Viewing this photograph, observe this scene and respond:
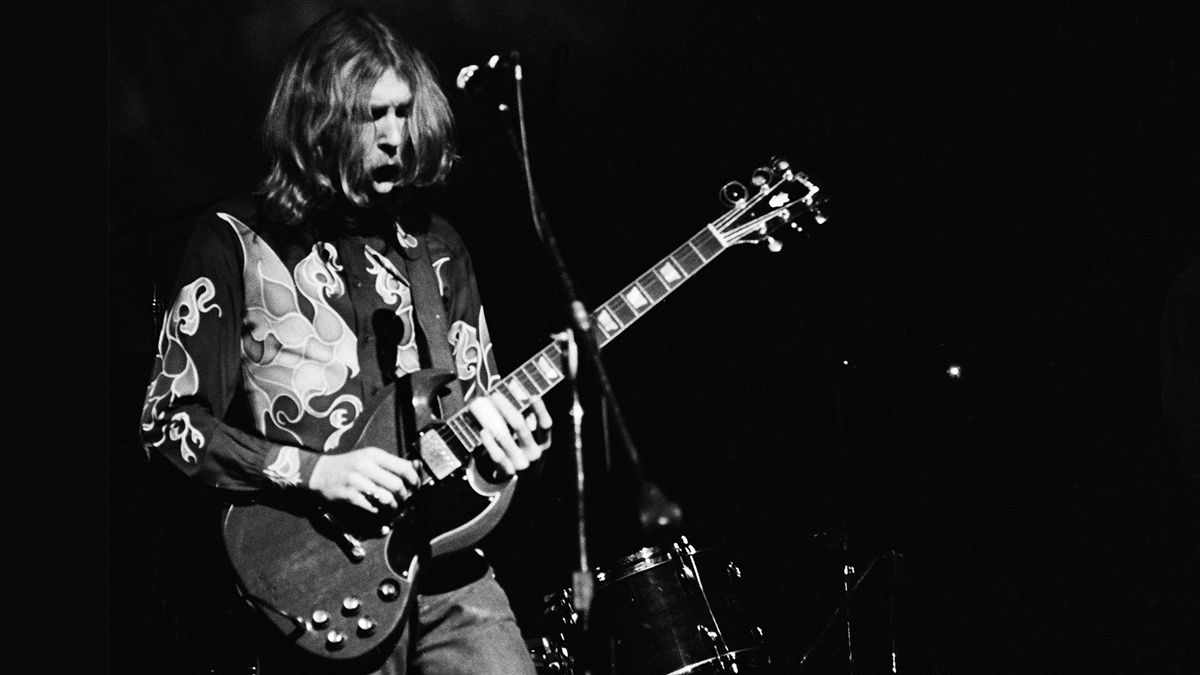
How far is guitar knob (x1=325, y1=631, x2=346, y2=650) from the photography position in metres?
2.07

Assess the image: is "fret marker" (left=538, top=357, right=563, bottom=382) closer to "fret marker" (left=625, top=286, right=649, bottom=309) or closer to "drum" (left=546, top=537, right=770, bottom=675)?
"fret marker" (left=625, top=286, right=649, bottom=309)

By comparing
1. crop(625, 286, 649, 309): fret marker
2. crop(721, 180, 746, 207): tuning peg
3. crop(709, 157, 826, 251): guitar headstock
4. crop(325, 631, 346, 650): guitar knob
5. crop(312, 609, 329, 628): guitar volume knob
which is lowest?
crop(325, 631, 346, 650): guitar knob

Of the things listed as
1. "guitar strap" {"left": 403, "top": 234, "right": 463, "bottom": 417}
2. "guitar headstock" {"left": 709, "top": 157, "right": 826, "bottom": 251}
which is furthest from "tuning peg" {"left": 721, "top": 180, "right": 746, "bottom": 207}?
"guitar strap" {"left": 403, "top": 234, "right": 463, "bottom": 417}

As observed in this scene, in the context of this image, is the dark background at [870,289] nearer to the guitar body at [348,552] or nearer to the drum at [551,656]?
the drum at [551,656]

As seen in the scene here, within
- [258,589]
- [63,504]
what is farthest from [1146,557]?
[63,504]

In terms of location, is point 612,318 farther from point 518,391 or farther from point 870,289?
point 870,289

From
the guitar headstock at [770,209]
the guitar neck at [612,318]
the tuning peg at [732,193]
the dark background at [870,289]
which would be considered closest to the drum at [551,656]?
the dark background at [870,289]

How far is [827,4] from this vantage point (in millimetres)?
3318

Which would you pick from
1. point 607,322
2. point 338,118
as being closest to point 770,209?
point 607,322

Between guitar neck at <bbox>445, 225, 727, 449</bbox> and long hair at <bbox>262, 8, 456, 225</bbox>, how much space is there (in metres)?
0.57

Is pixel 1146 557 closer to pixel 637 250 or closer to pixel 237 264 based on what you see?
pixel 637 250

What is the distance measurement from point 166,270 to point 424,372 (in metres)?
1.14

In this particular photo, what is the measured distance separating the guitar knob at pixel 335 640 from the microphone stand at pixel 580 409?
57cm

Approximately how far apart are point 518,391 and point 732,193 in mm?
925
